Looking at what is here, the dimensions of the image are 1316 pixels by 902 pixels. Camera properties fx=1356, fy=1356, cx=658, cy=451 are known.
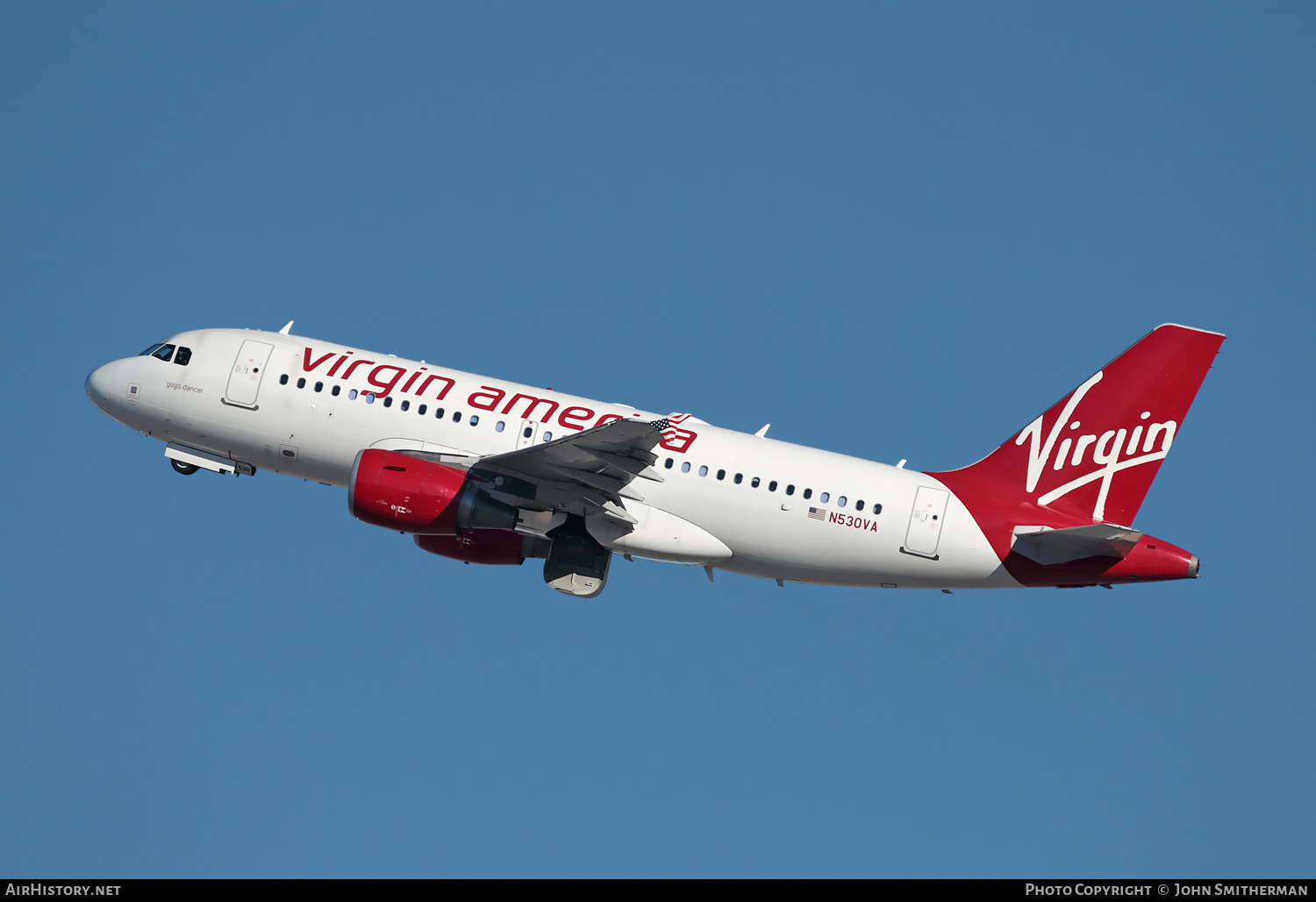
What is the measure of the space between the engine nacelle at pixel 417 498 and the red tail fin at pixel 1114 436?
1370 centimetres

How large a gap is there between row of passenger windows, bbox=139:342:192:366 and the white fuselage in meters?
0.19

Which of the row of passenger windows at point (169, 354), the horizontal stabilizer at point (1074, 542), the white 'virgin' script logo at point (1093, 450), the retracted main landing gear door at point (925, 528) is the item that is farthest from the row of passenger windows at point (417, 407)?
the white 'virgin' script logo at point (1093, 450)

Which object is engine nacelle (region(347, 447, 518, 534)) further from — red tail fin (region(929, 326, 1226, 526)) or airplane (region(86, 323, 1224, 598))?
red tail fin (region(929, 326, 1226, 526))

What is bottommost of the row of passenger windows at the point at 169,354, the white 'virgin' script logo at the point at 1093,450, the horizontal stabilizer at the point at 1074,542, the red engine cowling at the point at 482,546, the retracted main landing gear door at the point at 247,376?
the horizontal stabilizer at the point at 1074,542

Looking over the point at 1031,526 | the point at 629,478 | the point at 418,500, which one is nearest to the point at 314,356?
the point at 418,500

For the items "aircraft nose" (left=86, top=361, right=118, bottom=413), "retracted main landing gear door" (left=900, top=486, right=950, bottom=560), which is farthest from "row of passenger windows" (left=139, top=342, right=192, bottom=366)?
"retracted main landing gear door" (left=900, top=486, right=950, bottom=560)

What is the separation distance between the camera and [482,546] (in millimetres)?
39625

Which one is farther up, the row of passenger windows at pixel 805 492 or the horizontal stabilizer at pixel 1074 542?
the row of passenger windows at pixel 805 492

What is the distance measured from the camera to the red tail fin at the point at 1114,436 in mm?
38469

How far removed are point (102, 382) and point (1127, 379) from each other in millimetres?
30805

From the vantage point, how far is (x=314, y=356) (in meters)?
40.4

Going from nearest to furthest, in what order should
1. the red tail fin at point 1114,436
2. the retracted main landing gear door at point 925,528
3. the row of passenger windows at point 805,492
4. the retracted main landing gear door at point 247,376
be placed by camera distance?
the retracted main landing gear door at point 925,528 → the row of passenger windows at point 805,492 → the red tail fin at point 1114,436 → the retracted main landing gear door at point 247,376

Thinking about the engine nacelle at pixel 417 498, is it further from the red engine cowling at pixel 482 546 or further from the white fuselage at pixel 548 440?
the red engine cowling at pixel 482 546

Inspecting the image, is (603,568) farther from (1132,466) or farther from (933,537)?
(1132,466)
